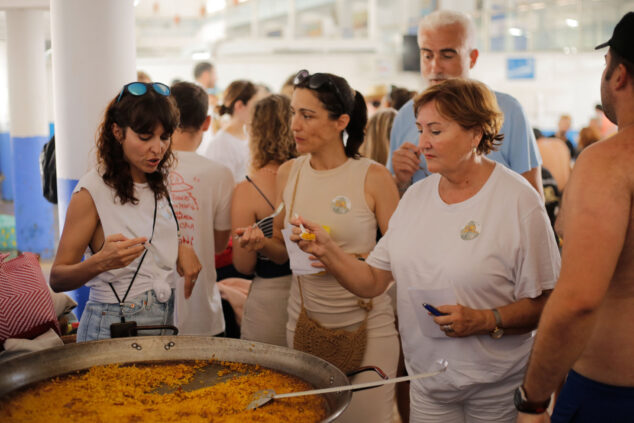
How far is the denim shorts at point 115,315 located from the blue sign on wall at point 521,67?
1541 centimetres

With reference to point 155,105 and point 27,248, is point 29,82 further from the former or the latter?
point 155,105

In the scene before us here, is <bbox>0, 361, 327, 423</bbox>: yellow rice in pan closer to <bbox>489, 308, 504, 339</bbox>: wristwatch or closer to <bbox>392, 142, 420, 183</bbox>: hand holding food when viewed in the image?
<bbox>489, 308, 504, 339</bbox>: wristwatch

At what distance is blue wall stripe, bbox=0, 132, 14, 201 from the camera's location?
13.8 m

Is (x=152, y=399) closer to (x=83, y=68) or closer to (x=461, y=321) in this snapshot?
(x=461, y=321)

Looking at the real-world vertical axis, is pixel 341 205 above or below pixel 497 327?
above

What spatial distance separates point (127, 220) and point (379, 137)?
7.23 ft

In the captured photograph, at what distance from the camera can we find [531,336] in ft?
7.00

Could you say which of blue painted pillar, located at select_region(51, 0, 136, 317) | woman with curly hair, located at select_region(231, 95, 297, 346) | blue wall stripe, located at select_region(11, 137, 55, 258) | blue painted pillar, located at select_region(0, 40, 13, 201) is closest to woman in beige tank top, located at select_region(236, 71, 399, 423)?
woman with curly hair, located at select_region(231, 95, 297, 346)

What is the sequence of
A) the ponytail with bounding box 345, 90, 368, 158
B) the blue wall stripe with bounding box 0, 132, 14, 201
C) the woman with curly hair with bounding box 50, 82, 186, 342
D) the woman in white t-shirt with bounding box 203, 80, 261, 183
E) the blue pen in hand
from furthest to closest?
1. the blue wall stripe with bounding box 0, 132, 14, 201
2. the woman in white t-shirt with bounding box 203, 80, 261, 183
3. the ponytail with bounding box 345, 90, 368, 158
4. the woman with curly hair with bounding box 50, 82, 186, 342
5. the blue pen in hand

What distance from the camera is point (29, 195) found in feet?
27.2

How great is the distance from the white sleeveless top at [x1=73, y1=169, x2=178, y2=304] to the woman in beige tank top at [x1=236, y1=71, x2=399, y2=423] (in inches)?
11.5

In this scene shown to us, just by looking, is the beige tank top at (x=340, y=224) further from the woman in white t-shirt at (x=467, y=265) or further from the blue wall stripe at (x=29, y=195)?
the blue wall stripe at (x=29, y=195)

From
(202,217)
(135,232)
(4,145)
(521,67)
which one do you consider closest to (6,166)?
(4,145)

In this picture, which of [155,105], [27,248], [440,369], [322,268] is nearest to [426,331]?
[440,369]
